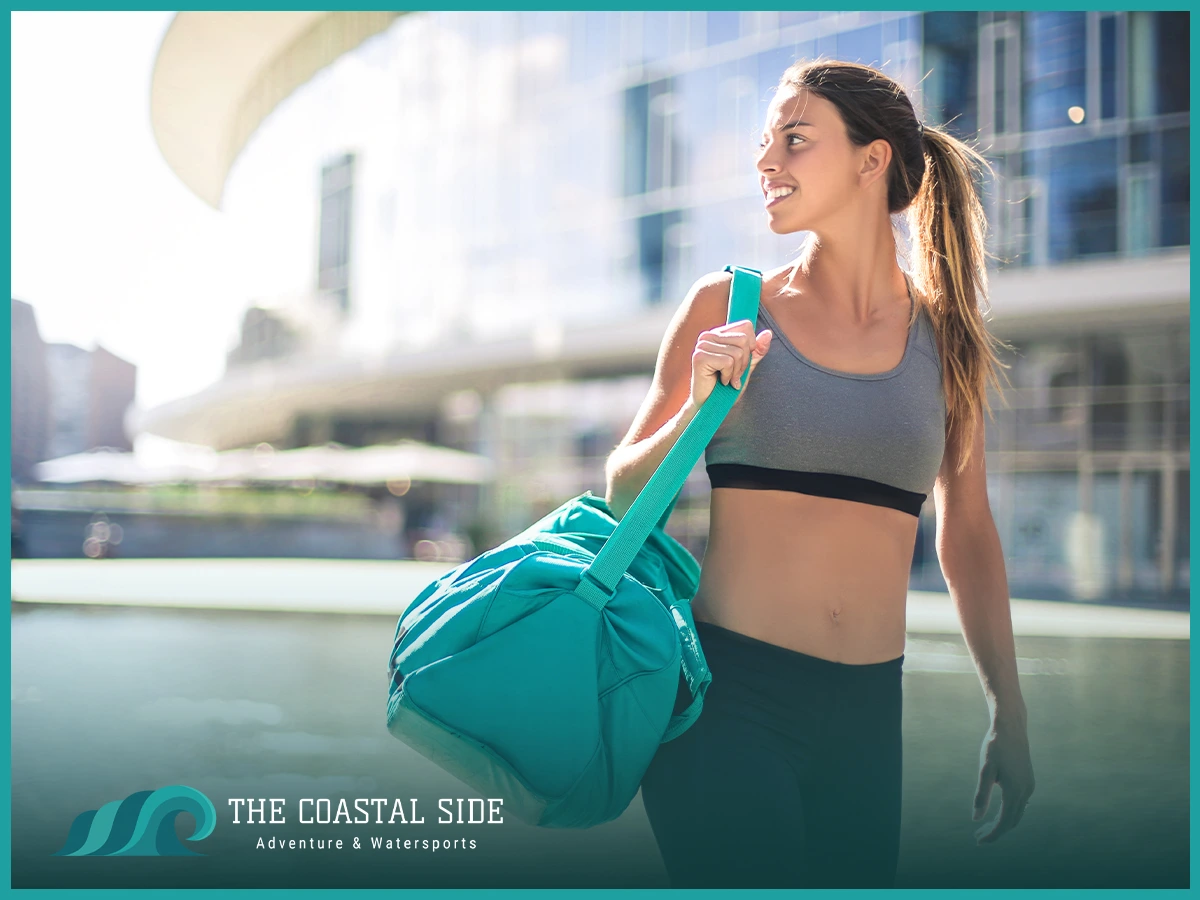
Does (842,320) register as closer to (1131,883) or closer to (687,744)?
(687,744)

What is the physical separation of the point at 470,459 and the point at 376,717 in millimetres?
24751

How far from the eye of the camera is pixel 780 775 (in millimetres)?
1750

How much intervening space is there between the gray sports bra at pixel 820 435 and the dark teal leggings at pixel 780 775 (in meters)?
0.28

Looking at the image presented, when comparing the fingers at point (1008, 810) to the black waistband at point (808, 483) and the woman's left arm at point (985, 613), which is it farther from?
the black waistband at point (808, 483)

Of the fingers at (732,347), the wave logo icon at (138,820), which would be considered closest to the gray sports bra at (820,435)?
the fingers at (732,347)

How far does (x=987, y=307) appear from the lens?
2.22 metres

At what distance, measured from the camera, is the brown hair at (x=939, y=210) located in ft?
6.39

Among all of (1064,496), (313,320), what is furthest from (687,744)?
(313,320)

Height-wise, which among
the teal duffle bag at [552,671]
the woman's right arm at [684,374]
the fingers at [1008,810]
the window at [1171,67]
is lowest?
the fingers at [1008,810]

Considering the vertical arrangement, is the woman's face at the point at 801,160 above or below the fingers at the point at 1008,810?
above

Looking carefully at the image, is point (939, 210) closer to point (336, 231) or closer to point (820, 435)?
point (820, 435)

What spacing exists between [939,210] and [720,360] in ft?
2.42

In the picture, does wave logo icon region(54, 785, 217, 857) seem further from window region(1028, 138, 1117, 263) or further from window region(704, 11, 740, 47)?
window region(704, 11, 740, 47)

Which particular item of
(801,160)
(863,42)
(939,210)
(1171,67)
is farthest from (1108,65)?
(801,160)
